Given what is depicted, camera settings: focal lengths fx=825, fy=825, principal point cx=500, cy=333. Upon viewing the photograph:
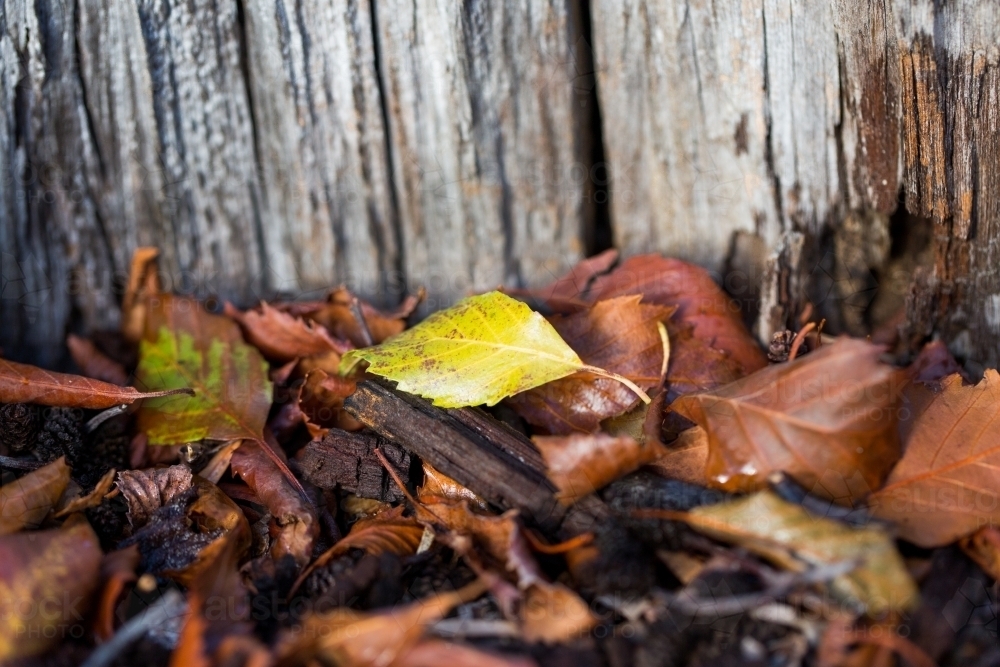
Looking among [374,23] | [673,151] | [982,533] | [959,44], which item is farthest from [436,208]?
[982,533]

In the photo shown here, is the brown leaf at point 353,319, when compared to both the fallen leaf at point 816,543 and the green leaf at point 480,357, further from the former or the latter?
the fallen leaf at point 816,543

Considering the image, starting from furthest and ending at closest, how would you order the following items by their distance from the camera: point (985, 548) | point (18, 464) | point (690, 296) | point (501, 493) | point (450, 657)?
point (690, 296), point (18, 464), point (501, 493), point (985, 548), point (450, 657)

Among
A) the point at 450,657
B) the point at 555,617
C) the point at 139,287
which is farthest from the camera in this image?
the point at 139,287

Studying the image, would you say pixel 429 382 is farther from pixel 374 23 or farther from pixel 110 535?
pixel 374 23

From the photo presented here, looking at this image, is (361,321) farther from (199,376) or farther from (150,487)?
(150,487)

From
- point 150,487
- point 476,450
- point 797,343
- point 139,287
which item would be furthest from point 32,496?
point 797,343
